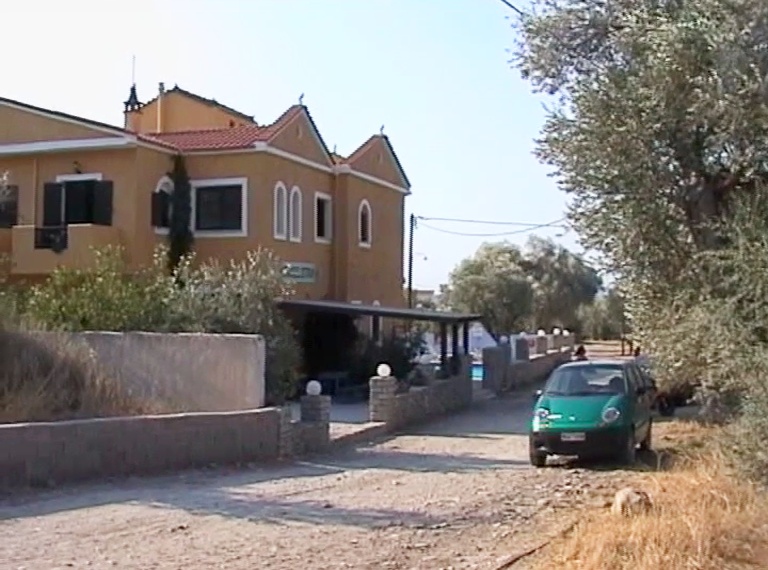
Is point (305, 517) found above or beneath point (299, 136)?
beneath

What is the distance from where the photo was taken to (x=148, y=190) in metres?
30.6

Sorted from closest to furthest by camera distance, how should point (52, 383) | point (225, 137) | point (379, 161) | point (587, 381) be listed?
point (52, 383), point (587, 381), point (225, 137), point (379, 161)

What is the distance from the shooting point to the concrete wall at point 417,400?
24.6 meters

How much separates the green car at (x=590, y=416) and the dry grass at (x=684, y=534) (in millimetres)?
5850

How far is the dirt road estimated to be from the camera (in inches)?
404

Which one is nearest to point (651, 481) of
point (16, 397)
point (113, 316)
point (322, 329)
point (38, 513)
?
point (38, 513)

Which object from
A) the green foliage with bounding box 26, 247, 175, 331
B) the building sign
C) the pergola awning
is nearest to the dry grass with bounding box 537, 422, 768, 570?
the green foliage with bounding box 26, 247, 175, 331

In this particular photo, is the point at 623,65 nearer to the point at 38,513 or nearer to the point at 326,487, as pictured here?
the point at 326,487

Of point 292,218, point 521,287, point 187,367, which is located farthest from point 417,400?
point 521,287

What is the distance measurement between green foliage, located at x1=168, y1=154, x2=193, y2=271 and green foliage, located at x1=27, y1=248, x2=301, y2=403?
4.97 m

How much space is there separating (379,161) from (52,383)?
2193 cm

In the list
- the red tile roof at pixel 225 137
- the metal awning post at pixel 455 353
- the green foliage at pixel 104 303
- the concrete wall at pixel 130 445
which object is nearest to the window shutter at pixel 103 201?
the red tile roof at pixel 225 137

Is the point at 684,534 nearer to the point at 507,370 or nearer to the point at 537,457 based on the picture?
the point at 537,457

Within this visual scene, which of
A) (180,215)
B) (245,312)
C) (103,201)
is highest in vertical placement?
(103,201)
